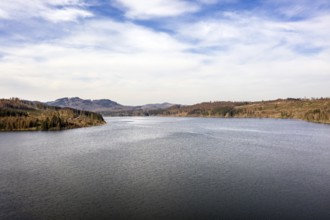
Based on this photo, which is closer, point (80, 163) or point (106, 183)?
point (106, 183)

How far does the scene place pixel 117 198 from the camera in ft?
121

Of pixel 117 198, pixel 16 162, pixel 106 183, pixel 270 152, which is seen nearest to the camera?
pixel 117 198

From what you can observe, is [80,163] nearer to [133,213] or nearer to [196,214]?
[133,213]

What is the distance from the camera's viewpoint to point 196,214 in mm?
31719

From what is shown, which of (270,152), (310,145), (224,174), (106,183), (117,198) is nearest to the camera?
(117,198)

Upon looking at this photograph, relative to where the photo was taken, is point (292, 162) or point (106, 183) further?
point (292, 162)

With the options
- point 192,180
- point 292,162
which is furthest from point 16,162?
point 292,162

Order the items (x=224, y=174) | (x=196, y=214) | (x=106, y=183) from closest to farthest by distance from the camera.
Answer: (x=196, y=214) < (x=106, y=183) < (x=224, y=174)

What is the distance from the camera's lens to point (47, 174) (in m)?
49.6

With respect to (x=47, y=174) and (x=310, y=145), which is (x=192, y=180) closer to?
(x=47, y=174)

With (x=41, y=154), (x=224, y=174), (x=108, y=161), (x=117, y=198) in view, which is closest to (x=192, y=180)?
(x=224, y=174)

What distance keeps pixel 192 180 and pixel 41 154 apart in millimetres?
43538

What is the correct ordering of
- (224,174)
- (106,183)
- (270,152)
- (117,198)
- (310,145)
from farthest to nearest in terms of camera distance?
(310,145)
(270,152)
(224,174)
(106,183)
(117,198)

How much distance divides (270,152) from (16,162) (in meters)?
56.1
